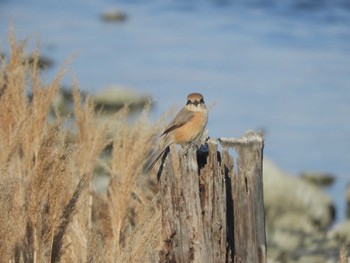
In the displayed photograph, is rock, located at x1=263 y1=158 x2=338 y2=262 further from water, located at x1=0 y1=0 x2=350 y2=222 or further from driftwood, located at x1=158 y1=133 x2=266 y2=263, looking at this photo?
driftwood, located at x1=158 y1=133 x2=266 y2=263

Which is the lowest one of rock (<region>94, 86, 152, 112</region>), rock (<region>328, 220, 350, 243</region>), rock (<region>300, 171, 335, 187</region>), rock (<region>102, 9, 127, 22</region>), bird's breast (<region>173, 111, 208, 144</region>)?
rock (<region>328, 220, 350, 243</region>)

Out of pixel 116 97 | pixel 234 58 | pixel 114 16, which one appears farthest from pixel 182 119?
pixel 114 16

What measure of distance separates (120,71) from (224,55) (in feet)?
6.99

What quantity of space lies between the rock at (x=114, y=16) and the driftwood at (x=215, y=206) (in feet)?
56.8

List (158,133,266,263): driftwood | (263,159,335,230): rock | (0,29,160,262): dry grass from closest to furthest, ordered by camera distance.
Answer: (158,133,266,263): driftwood
(0,29,160,262): dry grass
(263,159,335,230): rock

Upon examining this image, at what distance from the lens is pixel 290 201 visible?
42.7 feet

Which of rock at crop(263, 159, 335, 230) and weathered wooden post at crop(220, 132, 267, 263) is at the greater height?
weathered wooden post at crop(220, 132, 267, 263)

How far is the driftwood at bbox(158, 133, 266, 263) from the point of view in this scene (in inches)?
233

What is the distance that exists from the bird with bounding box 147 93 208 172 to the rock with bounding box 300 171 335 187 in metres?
6.53

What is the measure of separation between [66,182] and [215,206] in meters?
2.00

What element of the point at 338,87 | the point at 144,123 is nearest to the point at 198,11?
the point at 338,87

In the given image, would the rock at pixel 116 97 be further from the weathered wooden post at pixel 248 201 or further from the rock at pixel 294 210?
the weathered wooden post at pixel 248 201

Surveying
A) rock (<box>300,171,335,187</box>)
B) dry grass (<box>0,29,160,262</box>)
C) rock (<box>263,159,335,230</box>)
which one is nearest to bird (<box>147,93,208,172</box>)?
dry grass (<box>0,29,160,262</box>)

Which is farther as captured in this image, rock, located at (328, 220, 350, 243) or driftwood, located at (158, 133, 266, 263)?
rock, located at (328, 220, 350, 243)
